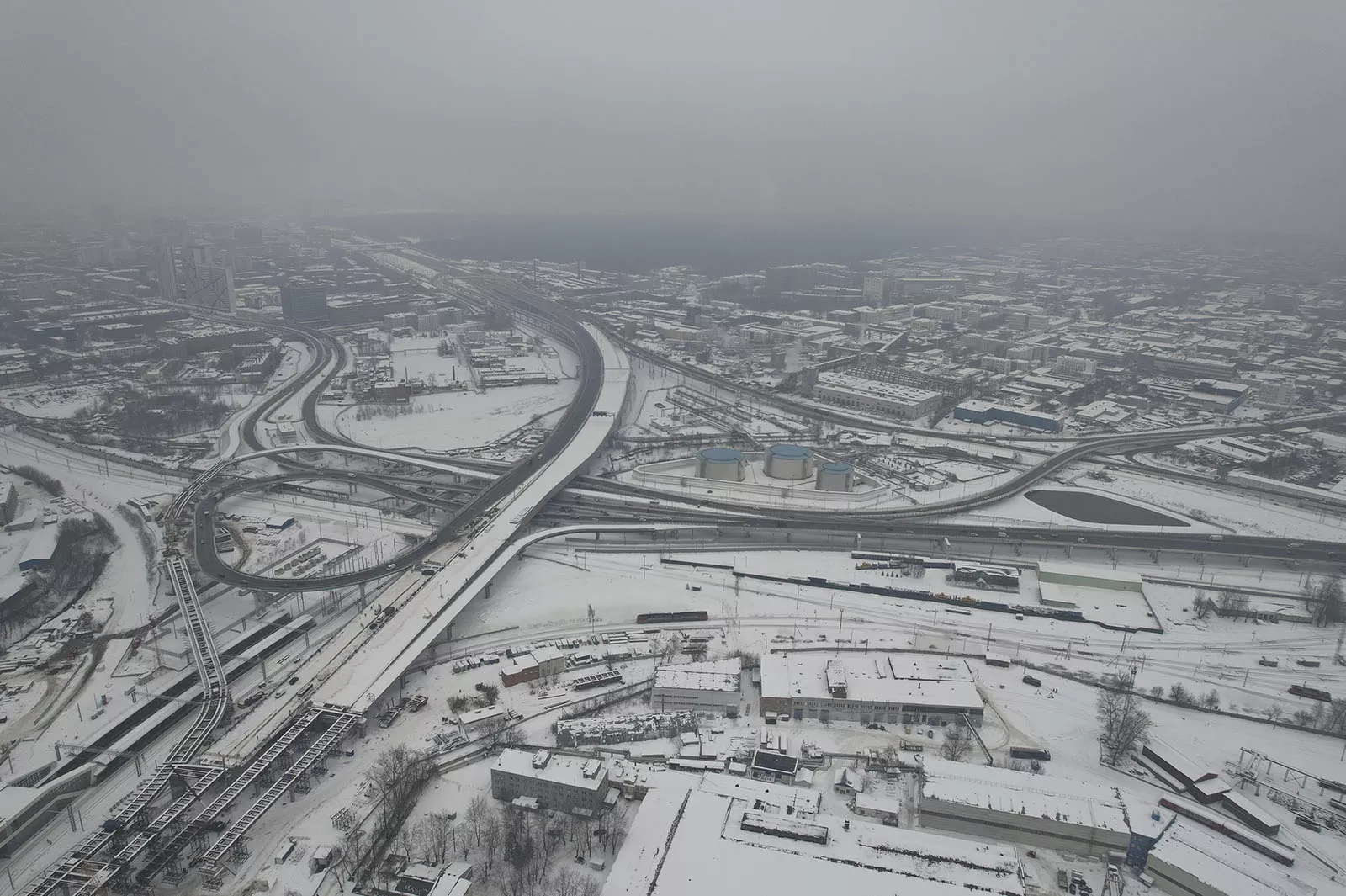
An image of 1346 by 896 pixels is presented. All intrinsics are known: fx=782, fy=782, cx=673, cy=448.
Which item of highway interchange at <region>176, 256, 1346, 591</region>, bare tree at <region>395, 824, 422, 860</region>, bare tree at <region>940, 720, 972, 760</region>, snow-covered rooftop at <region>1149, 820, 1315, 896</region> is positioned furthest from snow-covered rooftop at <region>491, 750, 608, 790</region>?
snow-covered rooftop at <region>1149, 820, 1315, 896</region>

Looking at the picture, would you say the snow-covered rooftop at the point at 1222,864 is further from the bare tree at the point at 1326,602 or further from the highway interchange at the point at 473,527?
the highway interchange at the point at 473,527

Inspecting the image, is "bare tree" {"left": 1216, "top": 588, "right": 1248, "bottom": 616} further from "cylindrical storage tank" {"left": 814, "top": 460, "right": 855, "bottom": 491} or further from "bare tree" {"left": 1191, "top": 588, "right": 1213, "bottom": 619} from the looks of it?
"cylindrical storage tank" {"left": 814, "top": 460, "right": 855, "bottom": 491}

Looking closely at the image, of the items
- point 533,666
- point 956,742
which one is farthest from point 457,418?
point 956,742

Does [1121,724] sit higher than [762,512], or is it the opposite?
[762,512]

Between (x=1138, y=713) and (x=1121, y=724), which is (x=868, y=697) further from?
(x=1138, y=713)

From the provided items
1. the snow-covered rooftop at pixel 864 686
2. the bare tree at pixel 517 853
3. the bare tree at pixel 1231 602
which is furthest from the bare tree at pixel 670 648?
the bare tree at pixel 1231 602

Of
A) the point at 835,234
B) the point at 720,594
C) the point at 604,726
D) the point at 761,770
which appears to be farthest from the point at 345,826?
the point at 835,234
